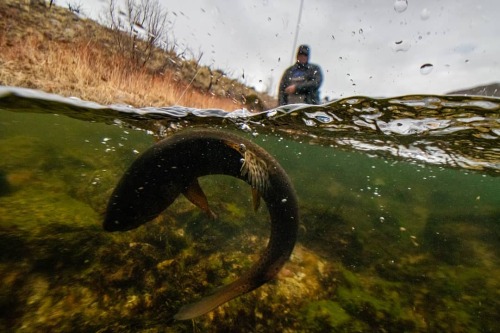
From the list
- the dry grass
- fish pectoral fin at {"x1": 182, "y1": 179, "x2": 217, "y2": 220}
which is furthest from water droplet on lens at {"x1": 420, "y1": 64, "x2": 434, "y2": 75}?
the dry grass

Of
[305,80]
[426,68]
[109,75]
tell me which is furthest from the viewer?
[109,75]

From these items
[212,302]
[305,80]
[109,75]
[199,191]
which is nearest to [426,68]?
[305,80]

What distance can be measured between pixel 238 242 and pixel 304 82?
4950mm

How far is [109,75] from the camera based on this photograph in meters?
8.46

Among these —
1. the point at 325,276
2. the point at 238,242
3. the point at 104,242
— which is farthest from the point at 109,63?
the point at 325,276

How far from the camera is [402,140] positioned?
11805mm

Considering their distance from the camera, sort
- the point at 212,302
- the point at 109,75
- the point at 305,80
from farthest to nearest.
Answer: the point at 109,75
the point at 305,80
the point at 212,302

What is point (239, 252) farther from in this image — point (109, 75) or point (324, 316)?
point (109, 75)

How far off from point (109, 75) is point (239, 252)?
261 inches

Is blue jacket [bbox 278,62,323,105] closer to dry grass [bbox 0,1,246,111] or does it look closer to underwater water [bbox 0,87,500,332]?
underwater water [bbox 0,87,500,332]

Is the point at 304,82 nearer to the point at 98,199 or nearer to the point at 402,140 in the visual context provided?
the point at 402,140

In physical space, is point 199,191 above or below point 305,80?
below

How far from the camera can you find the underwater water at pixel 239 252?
4480 mm

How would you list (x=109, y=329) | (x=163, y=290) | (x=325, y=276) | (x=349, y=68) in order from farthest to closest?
(x=325, y=276) → (x=349, y=68) → (x=163, y=290) → (x=109, y=329)
